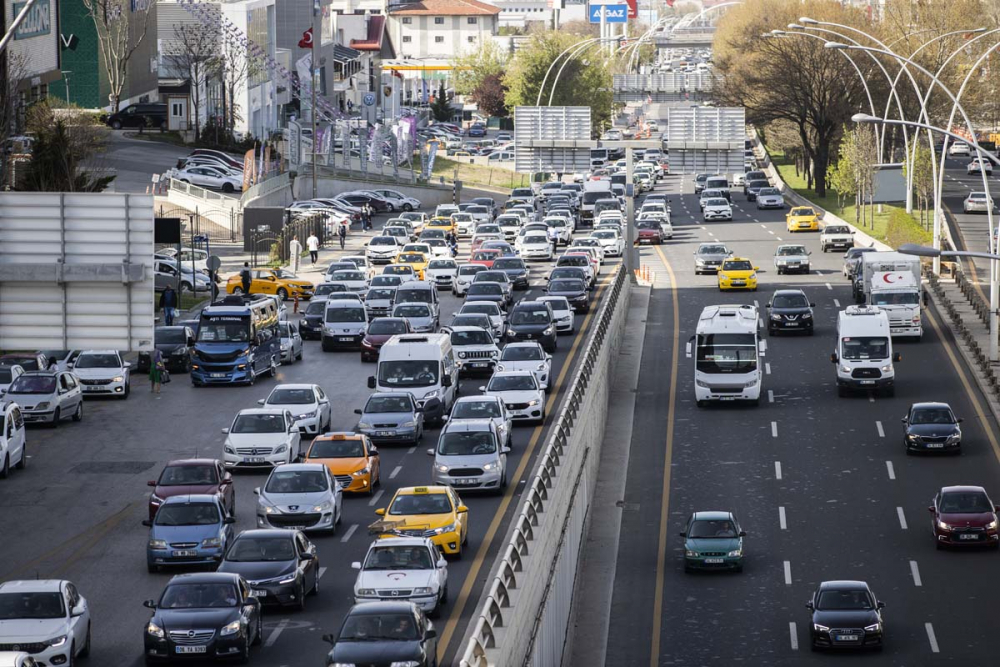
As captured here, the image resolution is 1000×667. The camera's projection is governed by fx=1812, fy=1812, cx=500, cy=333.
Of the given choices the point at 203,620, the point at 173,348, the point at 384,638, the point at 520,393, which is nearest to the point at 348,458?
the point at 520,393

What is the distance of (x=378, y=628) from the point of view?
23.7 meters

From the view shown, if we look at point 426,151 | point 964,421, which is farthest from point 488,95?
point 964,421

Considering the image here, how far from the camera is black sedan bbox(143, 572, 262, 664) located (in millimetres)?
24891

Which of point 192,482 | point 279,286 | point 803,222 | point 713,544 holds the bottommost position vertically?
point 713,544

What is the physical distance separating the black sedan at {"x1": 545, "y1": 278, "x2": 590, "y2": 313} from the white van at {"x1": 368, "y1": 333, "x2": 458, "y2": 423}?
18.2 m

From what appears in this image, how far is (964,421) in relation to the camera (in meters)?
46.6

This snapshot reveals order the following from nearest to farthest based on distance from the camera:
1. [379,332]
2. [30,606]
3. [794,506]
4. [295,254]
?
[30,606]
[794,506]
[379,332]
[295,254]

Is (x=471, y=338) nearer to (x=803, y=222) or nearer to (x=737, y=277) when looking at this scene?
(x=737, y=277)

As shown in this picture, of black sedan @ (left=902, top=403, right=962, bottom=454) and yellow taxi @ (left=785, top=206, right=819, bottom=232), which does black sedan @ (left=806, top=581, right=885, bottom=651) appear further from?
yellow taxi @ (left=785, top=206, right=819, bottom=232)

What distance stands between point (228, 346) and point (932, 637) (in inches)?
987

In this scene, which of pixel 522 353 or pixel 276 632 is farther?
pixel 522 353

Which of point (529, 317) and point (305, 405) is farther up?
point (529, 317)

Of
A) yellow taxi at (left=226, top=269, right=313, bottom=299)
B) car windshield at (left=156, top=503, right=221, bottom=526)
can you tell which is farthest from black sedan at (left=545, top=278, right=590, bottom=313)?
car windshield at (left=156, top=503, right=221, bottom=526)

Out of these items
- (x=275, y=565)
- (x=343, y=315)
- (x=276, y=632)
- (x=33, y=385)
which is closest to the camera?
(x=276, y=632)
